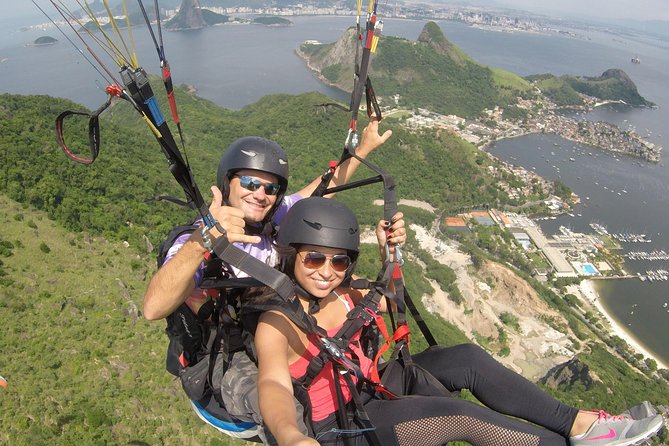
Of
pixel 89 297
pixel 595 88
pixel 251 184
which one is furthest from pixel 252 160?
pixel 595 88

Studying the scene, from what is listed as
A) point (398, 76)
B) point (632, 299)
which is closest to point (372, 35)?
point (632, 299)

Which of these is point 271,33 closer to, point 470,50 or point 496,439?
point 470,50

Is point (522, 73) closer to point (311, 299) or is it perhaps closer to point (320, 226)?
point (320, 226)

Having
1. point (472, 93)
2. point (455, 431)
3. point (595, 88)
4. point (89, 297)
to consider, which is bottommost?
point (595, 88)

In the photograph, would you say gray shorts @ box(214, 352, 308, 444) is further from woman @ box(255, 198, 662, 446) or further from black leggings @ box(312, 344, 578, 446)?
black leggings @ box(312, 344, 578, 446)

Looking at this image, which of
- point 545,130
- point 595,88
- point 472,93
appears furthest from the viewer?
point 595,88

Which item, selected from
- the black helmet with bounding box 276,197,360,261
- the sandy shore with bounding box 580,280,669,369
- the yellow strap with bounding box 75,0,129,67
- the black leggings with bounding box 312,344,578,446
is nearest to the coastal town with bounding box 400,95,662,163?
the sandy shore with bounding box 580,280,669,369
